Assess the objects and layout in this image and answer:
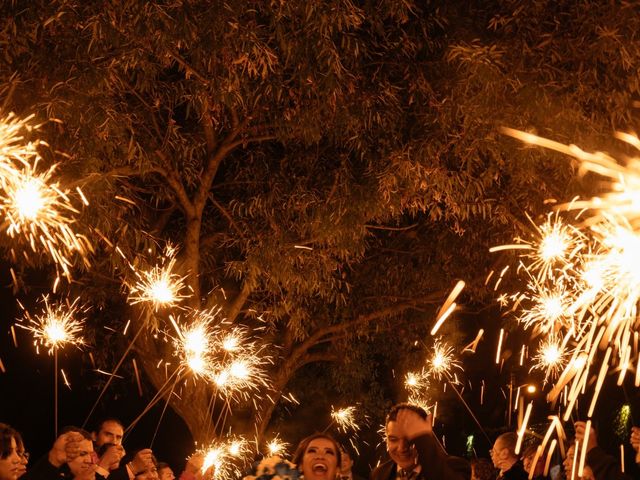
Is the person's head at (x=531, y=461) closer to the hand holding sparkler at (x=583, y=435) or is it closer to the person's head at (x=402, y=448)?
the hand holding sparkler at (x=583, y=435)

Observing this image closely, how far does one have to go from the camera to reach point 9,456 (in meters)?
6.16

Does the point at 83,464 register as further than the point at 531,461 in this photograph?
No

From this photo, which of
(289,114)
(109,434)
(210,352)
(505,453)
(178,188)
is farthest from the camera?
(178,188)

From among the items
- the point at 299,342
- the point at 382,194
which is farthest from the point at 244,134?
the point at 299,342

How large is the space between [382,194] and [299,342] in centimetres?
425

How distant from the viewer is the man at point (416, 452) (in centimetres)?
511

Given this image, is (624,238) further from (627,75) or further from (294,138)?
(294,138)

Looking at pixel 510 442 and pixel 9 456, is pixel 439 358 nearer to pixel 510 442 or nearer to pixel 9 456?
pixel 510 442

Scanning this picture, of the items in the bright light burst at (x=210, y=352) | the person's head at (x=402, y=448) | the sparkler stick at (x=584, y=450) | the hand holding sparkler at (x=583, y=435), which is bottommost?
→ the person's head at (x=402, y=448)

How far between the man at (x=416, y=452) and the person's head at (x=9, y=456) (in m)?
2.45

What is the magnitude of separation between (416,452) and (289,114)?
5601 millimetres

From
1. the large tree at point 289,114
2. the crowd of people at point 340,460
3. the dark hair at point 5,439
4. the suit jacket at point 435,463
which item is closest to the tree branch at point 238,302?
the large tree at point 289,114

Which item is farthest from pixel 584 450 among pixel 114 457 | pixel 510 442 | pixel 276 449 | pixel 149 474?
pixel 276 449

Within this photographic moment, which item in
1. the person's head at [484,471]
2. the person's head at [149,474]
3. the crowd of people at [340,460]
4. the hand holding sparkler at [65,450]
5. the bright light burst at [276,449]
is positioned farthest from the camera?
the bright light burst at [276,449]
